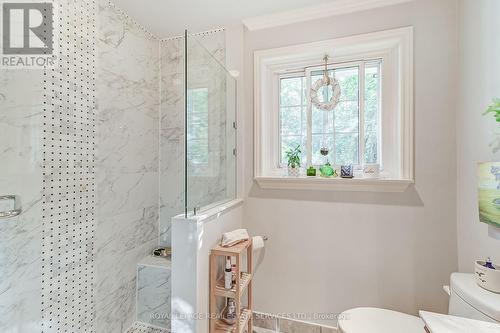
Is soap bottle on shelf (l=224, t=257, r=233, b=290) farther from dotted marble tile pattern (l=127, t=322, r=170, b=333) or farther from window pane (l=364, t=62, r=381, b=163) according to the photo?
window pane (l=364, t=62, r=381, b=163)

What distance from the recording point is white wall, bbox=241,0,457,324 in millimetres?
1487

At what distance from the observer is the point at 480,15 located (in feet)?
4.17

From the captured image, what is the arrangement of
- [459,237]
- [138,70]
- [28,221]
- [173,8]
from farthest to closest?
[138,70], [173,8], [459,237], [28,221]

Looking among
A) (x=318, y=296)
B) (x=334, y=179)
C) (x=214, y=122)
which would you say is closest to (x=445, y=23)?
(x=334, y=179)

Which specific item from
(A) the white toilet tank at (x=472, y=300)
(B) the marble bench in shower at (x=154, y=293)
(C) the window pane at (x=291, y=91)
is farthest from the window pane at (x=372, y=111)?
(B) the marble bench in shower at (x=154, y=293)

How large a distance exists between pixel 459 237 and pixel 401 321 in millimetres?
630

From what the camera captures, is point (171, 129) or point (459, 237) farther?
point (171, 129)

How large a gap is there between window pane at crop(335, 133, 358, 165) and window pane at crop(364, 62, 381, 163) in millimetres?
74

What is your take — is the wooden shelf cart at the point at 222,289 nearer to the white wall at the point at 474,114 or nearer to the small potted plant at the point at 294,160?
the small potted plant at the point at 294,160

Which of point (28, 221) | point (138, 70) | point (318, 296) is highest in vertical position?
point (138, 70)

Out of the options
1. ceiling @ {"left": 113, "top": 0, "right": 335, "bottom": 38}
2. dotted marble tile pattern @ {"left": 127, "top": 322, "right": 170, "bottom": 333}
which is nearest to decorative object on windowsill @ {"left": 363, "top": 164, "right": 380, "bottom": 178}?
ceiling @ {"left": 113, "top": 0, "right": 335, "bottom": 38}

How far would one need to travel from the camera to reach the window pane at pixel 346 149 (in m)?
1.77

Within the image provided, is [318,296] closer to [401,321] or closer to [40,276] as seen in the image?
[401,321]

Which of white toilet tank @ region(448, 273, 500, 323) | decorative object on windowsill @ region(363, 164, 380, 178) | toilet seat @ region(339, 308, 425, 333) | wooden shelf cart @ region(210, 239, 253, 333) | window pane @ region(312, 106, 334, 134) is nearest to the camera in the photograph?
white toilet tank @ region(448, 273, 500, 323)
